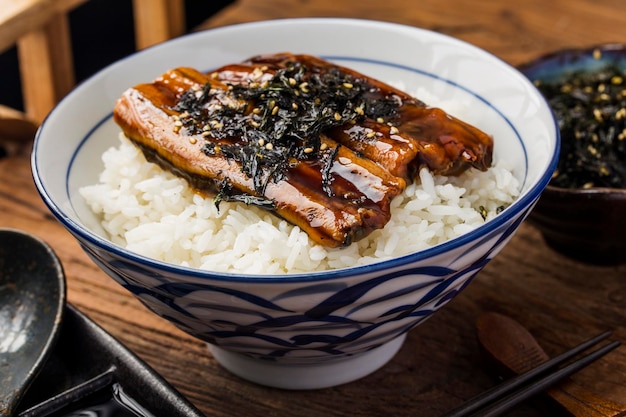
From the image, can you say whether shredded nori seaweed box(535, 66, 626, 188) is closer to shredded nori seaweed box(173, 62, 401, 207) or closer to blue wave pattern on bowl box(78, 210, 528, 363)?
shredded nori seaweed box(173, 62, 401, 207)

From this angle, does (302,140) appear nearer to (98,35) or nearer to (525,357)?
(525,357)

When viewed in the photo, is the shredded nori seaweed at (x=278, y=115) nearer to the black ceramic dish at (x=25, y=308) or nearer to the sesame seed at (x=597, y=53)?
the black ceramic dish at (x=25, y=308)

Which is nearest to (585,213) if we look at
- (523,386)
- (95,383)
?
(523,386)

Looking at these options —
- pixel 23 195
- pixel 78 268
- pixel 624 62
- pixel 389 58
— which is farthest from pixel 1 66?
pixel 624 62

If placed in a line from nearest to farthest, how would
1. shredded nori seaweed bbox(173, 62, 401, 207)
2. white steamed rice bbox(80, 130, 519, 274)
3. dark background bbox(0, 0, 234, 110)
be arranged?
white steamed rice bbox(80, 130, 519, 274) < shredded nori seaweed bbox(173, 62, 401, 207) < dark background bbox(0, 0, 234, 110)

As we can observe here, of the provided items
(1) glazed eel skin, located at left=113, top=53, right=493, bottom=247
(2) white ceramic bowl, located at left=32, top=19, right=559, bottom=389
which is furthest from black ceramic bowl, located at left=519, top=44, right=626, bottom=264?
(1) glazed eel skin, located at left=113, top=53, right=493, bottom=247
